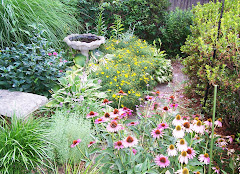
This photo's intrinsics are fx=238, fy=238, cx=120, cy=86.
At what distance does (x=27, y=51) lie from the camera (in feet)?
11.5

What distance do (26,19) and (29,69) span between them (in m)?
0.92

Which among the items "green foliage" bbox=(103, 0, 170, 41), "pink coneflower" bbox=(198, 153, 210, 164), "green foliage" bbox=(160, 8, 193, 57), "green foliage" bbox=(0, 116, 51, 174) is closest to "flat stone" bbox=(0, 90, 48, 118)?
"green foliage" bbox=(0, 116, 51, 174)

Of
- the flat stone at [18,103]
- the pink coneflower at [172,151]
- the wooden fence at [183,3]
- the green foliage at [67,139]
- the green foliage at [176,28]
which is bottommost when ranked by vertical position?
the green foliage at [67,139]

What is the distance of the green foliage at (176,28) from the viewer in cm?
621

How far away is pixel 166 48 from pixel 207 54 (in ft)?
11.4

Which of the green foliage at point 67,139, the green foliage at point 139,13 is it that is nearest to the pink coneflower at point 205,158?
the green foliage at point 67,139

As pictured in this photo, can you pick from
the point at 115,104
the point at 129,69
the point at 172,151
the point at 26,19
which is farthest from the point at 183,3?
the point at 172,151

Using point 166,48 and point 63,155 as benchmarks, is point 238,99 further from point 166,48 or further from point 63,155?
point 166,48

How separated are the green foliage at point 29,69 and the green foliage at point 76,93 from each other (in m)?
0.18

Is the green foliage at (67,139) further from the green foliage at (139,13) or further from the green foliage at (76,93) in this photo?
the green foliage at (139,13)

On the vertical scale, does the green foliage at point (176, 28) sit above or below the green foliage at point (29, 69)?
above

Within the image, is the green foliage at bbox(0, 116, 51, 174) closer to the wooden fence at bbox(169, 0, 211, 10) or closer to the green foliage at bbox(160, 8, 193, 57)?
the green foliage at bbox(160, 8, 193, 57)

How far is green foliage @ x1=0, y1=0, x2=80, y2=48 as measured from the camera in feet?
11.1

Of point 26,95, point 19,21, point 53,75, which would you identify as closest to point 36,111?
point 26,95
